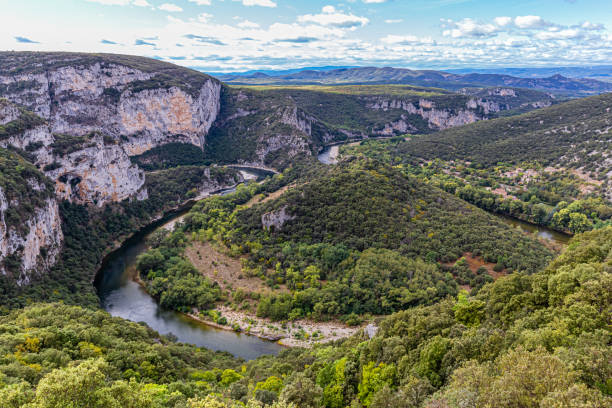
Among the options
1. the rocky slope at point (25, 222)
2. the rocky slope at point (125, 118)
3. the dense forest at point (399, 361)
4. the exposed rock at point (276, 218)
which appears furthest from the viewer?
the rocky slope at point (125, 118)

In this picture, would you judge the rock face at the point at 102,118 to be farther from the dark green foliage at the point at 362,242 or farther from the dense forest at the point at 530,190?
the dense forest at the point at 530,190

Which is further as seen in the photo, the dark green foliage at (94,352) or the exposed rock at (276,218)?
the exposed rock at (276,218)

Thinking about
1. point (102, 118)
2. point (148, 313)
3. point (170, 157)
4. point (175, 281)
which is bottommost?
point (148, 313)

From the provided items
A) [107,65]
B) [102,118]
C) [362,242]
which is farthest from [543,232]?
[107,65]

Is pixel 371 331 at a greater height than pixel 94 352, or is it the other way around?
pixel 371 331

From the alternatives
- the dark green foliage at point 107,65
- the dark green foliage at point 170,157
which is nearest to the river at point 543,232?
the dark green foliage at point 170,157

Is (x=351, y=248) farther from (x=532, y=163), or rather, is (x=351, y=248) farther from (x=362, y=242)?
(x=532, y=163)
